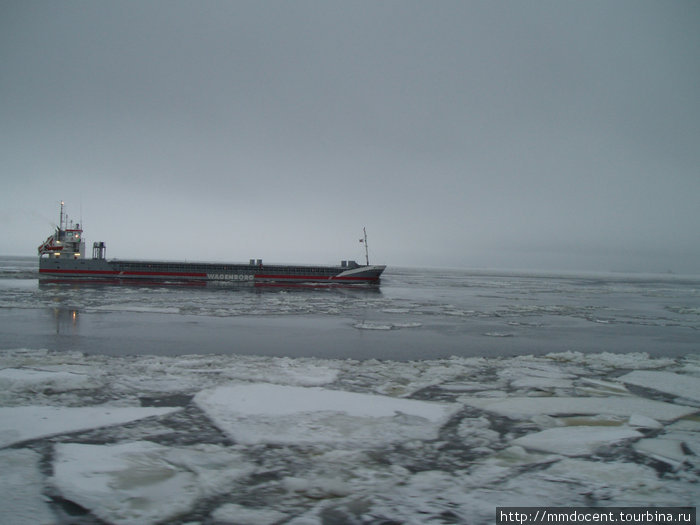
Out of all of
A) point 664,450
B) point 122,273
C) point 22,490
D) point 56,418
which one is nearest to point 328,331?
point 56,418

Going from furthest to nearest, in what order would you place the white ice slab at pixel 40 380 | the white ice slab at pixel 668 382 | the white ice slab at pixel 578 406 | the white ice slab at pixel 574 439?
the white ice slab at pixel 668 382 → the white ice slab at pixel 40 380 → the white ice slab at pixel 578 406 → the white ice slab at pixel 574 439

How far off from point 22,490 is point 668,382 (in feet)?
25.8

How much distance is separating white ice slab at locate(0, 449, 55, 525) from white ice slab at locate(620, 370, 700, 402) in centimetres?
696

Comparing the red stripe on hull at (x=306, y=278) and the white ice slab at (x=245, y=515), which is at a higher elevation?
the red stripe on hull at (x=306, y=278)

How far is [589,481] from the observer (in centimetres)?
294

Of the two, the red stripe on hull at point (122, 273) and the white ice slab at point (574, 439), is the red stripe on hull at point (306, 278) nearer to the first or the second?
the red stripe on hull at point (122, 273)

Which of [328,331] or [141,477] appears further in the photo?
[328,331]

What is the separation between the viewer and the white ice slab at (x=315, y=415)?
3725 millimetres

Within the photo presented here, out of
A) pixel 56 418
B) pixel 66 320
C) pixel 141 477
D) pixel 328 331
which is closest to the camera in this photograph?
pixel 141 477

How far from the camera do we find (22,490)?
261 cm

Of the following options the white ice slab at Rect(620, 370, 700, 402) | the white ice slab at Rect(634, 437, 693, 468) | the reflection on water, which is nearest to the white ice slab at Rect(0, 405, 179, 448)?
the white ice slab at Rect(634, 437, 693, 468)

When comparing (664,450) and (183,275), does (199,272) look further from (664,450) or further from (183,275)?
(664,450)

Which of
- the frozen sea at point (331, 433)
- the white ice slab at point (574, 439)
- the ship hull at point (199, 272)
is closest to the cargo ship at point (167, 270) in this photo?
the ship hull at point (199, 272)

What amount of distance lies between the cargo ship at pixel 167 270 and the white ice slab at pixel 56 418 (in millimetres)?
33175
